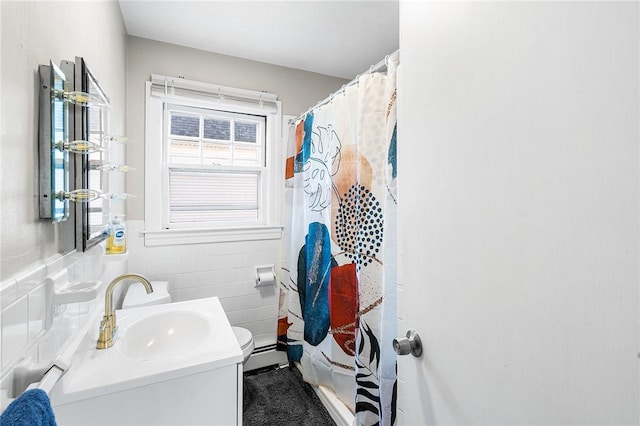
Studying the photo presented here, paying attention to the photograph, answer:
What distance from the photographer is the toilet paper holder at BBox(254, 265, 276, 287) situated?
2277 mm

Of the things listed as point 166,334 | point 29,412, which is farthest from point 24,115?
point 166,334

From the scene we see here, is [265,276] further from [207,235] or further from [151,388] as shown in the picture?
[151,388]

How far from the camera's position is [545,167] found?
0.48 metres

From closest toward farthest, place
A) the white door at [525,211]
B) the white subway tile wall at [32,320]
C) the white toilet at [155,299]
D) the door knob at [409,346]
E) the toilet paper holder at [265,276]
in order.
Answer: the white door at [525,211] < the white subway tile wall at [32,320] < the door knob at [409,346] < the white toilet at [155,299] < the toilet paper holder at [265,276]

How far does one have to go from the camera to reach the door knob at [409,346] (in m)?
0.74

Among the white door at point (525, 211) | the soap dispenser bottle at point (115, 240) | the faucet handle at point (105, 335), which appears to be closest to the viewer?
the white door at point (525, 211)

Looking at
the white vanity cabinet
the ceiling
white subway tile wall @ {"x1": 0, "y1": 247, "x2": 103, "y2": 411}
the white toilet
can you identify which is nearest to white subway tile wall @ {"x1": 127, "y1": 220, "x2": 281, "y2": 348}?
the white toilet

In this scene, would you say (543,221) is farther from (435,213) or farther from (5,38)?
(5,38)

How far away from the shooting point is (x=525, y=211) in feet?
1.66

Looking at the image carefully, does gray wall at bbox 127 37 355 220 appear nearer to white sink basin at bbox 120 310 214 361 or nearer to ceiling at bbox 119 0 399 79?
ceiling at bbox 119 0 399 79

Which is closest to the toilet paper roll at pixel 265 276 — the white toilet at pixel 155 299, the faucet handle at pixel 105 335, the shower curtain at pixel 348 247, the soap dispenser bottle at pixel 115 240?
the shower curtain at pixel 348 247

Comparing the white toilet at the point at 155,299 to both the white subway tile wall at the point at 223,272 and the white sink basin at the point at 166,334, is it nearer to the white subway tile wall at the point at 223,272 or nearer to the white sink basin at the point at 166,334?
the white subway tile wall at the point at 223,272

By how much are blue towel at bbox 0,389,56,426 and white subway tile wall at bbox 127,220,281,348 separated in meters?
1.62

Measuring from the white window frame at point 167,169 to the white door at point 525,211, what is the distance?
1.73 m
